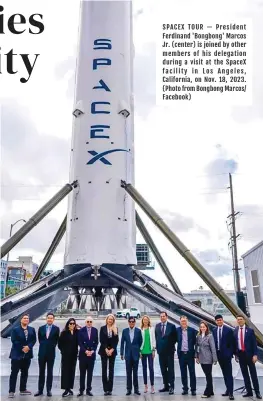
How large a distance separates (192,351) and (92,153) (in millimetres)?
5532

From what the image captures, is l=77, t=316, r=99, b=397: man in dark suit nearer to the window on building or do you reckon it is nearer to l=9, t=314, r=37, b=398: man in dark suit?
l=9, t=314, r=37, b=398: man in dark suit

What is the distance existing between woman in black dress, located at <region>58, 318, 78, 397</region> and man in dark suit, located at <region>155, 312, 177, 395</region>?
1370 mm

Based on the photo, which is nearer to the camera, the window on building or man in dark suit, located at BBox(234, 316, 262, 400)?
man in dark suit, located at BBox(234, 316, 262, 400)

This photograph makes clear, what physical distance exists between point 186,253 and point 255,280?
6.26 m

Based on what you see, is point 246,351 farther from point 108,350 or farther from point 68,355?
point 68,355

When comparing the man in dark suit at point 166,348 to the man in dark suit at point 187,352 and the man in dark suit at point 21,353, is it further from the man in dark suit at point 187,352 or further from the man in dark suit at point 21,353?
the man in dark suit at point 21,353

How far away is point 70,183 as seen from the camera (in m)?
10.2

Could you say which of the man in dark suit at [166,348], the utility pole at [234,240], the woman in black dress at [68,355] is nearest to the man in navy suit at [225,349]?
the man in dark suit at [166,348]

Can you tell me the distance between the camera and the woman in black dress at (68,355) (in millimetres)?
5961

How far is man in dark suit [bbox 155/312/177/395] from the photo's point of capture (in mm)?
6281

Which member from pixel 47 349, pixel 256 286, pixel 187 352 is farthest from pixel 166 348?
pixel 256 286

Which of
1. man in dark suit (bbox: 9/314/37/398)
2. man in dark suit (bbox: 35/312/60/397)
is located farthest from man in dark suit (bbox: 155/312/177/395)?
man in dark suit (bbox: 9/314/37/398)

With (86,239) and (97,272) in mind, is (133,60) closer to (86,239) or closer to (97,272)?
(86,239)

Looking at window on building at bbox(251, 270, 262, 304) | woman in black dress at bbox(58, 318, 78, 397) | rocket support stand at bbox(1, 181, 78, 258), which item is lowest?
woman in black dress at bbox(58, 318, 78, 397)
